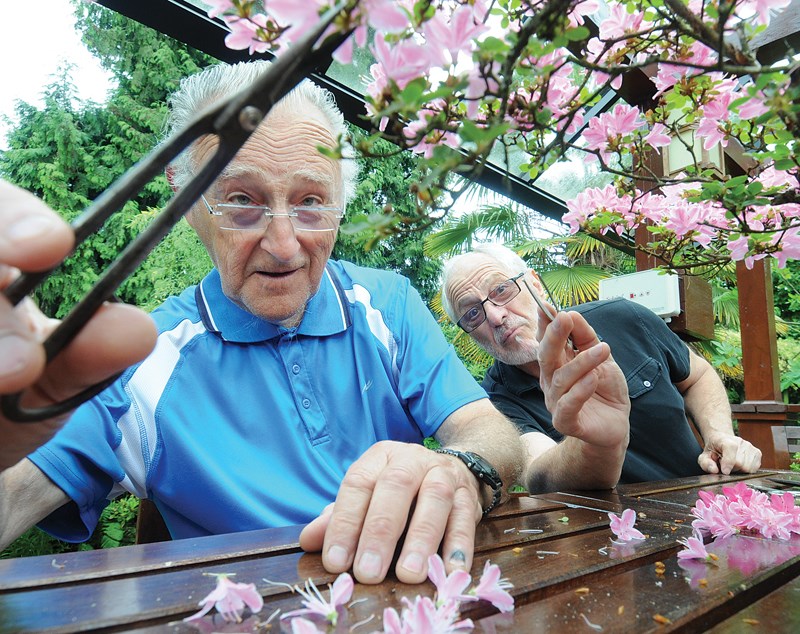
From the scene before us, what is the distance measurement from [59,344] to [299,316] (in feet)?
4.14

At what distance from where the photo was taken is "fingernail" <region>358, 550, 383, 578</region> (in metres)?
0.72

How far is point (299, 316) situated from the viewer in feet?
5.50

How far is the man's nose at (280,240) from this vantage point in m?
1.51

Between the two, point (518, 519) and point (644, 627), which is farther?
point (518, 519)

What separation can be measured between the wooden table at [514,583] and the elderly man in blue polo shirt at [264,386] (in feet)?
0.95

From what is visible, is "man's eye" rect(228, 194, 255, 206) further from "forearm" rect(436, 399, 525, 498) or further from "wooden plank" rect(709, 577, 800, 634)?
"wooden plank" rect(709, 577, 800, 634)

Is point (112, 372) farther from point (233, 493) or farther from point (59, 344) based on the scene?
point (233, 493)

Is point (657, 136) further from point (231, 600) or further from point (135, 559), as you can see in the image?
point (135, 559)

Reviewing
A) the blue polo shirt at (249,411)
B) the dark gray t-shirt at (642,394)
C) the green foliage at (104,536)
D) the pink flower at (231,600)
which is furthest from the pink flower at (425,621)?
the green foliage at (104,536)

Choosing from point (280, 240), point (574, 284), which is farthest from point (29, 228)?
point (574, 284)

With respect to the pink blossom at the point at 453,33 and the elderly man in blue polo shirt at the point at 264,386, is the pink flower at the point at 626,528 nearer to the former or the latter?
the elderly man in blue polo shirt at the point at 264,386

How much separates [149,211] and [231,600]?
6864 mm

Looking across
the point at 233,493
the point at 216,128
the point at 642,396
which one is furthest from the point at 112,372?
the point at 642,396

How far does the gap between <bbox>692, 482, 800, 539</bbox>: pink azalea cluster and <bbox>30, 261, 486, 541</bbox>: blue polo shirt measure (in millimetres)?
715
